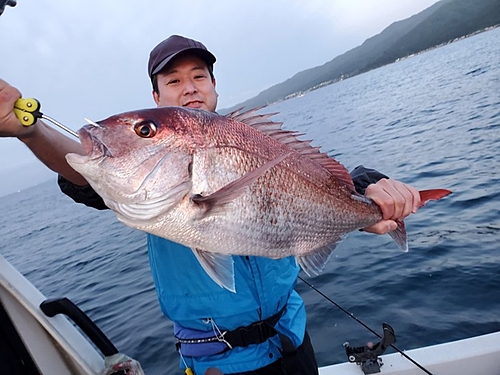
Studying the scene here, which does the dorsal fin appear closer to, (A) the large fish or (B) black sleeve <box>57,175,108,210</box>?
(A) the large fish

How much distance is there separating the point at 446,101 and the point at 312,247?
26701 mm

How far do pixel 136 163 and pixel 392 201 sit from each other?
5.48 feet

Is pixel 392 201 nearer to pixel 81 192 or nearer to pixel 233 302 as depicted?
pixel 233 302

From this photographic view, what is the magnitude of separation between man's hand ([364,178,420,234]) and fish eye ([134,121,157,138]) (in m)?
1.52

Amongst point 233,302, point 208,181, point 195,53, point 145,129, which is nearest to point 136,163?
point 145,129

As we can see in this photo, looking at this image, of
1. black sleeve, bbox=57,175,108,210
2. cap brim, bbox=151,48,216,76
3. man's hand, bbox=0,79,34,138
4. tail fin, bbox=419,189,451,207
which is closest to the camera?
man's hand, bbox=0,79,34,138

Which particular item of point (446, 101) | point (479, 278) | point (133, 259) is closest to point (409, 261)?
point (479, 278)

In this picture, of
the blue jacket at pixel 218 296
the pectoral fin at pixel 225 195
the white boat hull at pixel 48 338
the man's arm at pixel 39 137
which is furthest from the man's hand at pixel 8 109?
the white boat hull at pixel 48 338

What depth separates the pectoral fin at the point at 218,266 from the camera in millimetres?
1776

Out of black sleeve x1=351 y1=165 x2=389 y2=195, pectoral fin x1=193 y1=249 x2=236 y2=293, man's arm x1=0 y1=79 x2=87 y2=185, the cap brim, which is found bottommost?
black sleeve x1=351 y1=165 x2=389 y2=195

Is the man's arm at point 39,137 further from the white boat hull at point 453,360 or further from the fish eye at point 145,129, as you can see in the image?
the white boat hull at point 453,360

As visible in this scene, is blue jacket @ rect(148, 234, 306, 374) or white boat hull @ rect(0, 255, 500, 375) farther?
white boat hull @ rect(0, 255, 500, 375)

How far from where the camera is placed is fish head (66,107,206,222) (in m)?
1.60

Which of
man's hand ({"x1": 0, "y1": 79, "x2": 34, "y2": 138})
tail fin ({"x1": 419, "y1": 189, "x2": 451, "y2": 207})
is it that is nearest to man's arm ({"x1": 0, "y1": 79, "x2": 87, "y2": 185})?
man's hand ({"x1": 0, "y1": 79, "x2": 34, "y2": 138})
